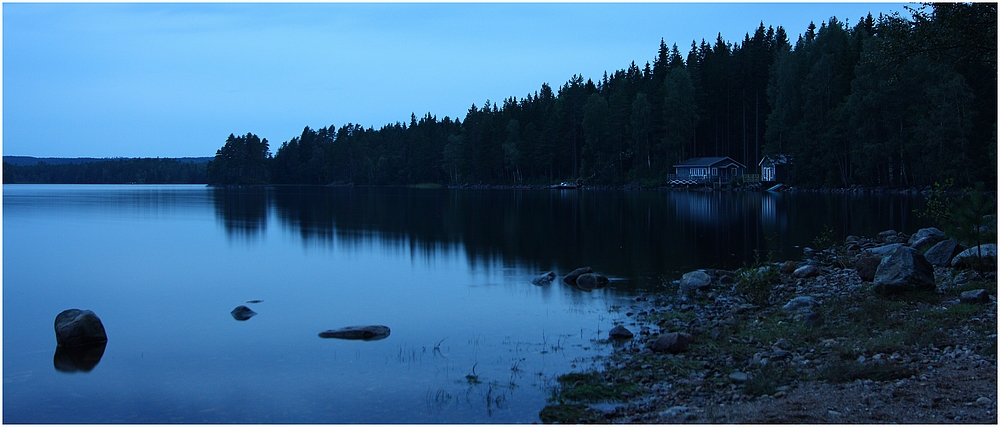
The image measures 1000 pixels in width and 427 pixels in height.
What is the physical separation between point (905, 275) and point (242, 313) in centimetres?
1297

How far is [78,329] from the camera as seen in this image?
543 inches

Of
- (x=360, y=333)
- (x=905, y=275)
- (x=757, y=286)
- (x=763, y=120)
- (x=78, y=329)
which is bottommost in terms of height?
(x=360, y=333)

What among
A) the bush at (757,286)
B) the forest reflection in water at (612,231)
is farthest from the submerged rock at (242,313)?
the bush at (757,286)

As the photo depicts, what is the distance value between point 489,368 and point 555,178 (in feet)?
367

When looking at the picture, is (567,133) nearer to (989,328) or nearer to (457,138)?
(457,138)

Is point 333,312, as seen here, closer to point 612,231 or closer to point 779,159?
point 612,231

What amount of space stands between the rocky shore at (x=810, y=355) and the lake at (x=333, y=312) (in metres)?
0.93

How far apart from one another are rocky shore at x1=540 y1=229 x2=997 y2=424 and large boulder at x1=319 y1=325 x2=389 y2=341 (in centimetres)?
421

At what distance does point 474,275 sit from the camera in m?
22.7

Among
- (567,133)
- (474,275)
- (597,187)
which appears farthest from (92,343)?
(567,133)

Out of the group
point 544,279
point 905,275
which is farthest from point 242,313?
point 905,275

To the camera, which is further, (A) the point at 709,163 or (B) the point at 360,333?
(A) the point at 709,163

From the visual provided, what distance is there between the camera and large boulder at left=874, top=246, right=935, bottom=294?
47.2 feet

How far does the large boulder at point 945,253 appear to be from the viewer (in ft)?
58.3
